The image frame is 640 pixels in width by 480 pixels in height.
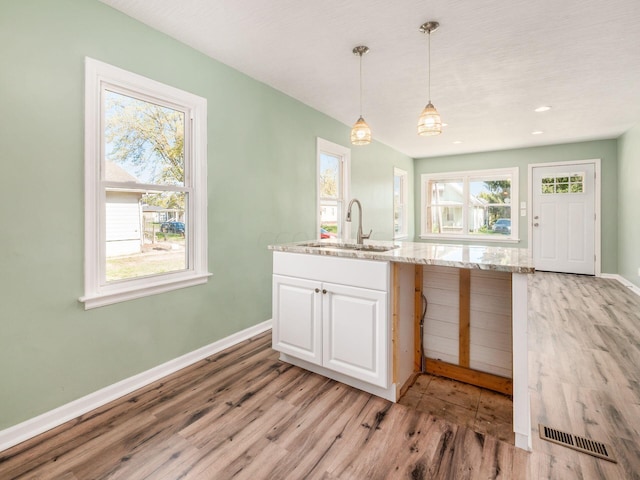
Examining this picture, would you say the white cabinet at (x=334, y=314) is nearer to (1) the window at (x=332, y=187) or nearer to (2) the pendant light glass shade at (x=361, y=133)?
(2) the pendant light glass shade at (x=361, y=133)

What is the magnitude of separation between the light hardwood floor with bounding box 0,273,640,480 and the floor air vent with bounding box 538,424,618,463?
0.04 metres

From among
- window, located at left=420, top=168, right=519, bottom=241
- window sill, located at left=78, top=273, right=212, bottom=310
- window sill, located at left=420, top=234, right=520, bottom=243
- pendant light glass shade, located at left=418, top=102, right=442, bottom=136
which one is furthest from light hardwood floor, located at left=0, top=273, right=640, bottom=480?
window, located at left=420, top=168, right=519, bottom=241

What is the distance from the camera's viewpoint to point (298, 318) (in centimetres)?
233

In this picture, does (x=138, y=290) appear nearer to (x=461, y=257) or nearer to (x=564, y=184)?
(x=461, y=257)

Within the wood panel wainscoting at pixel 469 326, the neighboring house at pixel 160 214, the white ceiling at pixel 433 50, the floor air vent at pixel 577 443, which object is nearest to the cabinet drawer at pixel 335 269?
the wood panel wainscoting at pixel 469 326

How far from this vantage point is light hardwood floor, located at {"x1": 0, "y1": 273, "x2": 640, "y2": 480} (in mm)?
1459

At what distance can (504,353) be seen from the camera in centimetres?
202

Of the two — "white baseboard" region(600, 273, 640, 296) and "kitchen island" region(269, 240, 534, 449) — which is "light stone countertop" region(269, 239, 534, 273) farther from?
"white baseboard" region(600, 273, 640, 296)

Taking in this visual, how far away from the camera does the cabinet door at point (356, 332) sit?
6.36ft

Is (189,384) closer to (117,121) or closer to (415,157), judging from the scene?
(117,121)

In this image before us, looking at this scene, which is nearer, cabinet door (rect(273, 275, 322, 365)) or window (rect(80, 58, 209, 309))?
window (rect(80, 58, 209, 309))

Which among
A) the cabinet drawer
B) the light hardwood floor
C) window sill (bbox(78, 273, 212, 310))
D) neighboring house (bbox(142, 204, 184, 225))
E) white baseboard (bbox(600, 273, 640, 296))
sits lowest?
the light hardwood floor

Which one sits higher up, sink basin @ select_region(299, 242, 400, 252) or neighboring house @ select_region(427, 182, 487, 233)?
neighboring house @ select_region(427, 182, 487, 233)

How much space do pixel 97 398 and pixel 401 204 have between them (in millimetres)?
6092
